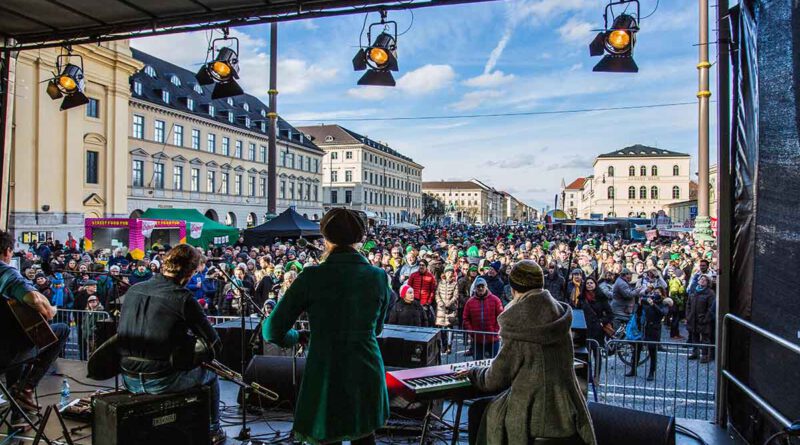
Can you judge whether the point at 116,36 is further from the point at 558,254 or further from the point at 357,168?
the point at 357,168

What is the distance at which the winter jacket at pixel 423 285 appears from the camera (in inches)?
404

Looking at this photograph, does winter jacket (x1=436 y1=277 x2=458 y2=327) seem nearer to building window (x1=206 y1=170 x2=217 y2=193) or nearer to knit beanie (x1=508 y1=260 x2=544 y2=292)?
knit beanie (x1=508 y1=260 x2=544 y2=292)

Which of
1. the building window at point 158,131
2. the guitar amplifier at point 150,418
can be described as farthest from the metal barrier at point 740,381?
the building window at point 158,131

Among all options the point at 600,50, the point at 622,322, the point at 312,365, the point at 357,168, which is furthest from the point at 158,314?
the point at 357,168

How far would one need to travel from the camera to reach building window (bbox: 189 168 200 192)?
47.2m

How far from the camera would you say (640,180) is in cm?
9562

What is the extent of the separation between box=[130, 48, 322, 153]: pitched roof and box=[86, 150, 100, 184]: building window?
7.32 m

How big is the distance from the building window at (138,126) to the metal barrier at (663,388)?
41.2 meters

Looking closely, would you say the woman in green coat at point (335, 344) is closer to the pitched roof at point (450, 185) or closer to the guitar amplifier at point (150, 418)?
the guitar amplifier at point (150, 418)

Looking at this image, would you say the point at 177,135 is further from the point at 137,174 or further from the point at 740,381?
the point at 740,381

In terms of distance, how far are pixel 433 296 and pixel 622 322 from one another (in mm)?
3631

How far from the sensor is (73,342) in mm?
9453

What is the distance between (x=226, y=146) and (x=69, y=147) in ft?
65.9

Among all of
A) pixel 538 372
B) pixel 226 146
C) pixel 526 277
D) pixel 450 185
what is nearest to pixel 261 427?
pixel 538 372
